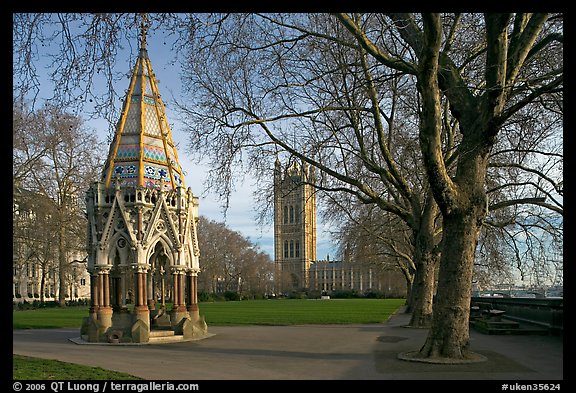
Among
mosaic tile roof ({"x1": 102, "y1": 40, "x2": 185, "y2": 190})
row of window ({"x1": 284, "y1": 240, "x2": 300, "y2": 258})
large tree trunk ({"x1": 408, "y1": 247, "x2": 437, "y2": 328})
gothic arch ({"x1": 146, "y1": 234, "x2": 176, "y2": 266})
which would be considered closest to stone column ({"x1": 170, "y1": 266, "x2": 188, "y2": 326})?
gothic arch ({"x1": 146, "y1": 234, "x2": 176, "y2": 266})

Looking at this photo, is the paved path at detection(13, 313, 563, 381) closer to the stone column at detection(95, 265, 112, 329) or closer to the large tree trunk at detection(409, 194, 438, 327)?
the stone column at detection(95, 265, 112, 329)

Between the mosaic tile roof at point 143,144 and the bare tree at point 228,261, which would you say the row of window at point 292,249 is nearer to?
the bare tree at point 228,261

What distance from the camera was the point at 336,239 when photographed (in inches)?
1571

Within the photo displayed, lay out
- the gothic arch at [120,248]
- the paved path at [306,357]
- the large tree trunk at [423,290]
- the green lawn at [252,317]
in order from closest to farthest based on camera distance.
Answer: the paved path at [306,357] < the gothic arch at [120,248] < the large tree trunk at [423,290] < the green lawn at [252,317]

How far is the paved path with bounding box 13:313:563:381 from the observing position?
11.3 meters

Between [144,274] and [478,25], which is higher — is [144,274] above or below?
below

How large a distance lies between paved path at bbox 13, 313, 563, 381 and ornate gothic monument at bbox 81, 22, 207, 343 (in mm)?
1314

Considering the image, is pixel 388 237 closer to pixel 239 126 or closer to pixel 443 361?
pixel 239 126

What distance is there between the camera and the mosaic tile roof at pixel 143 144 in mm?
20781

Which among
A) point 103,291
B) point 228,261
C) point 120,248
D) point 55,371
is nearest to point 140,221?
point 120,248

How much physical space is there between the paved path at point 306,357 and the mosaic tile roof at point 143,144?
18.8 feet

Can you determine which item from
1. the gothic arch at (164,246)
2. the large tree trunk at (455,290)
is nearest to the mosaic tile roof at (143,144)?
the gothic arch at (164,246)

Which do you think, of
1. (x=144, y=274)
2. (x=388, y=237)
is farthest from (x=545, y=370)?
(x=388, y=237)

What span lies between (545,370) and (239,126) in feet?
33.5
